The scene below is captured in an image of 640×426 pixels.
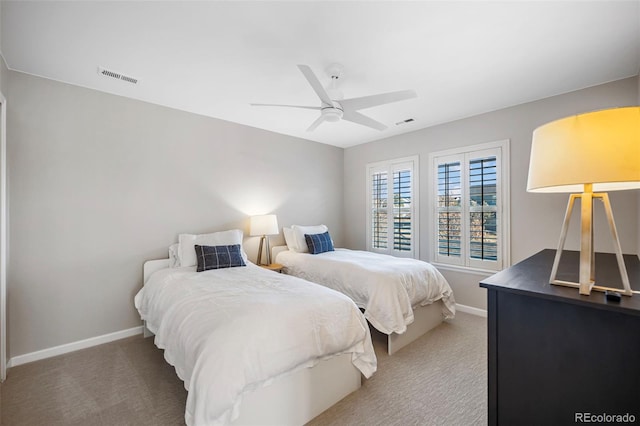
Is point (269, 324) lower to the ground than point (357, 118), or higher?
lower

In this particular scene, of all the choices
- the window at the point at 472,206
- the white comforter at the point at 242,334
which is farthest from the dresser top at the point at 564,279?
the window at the point at 472,206

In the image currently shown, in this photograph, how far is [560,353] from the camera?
1.01 metres

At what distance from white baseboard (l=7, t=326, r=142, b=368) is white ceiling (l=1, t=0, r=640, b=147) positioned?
2699 millimetres

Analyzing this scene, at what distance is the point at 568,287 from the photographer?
3.54 ft

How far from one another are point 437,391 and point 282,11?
3.03 metres

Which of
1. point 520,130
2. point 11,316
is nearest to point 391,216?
point 520,130

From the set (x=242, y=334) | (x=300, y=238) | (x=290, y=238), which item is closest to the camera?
(x=242, y=334)

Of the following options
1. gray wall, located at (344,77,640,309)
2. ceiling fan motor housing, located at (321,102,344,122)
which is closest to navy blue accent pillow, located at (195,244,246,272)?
ceiling fan motor housing, located at (321,102,344,122)

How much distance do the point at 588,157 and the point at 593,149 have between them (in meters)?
0.03

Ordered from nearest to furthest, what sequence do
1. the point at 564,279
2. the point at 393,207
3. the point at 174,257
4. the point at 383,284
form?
the point at 564,279 < the point at 383,284 < the point at 174,257 < the point at 393,207

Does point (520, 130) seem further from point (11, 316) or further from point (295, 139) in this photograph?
point (11, 316)

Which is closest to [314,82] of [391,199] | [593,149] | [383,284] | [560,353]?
[593,149]

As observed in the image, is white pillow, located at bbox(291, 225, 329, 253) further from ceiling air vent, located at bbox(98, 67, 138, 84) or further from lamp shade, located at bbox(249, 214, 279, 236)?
ceiling air vent, located at bbox(98, 67, 138, 84)

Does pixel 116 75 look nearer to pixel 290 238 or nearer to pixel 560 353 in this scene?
pixel 290 238
